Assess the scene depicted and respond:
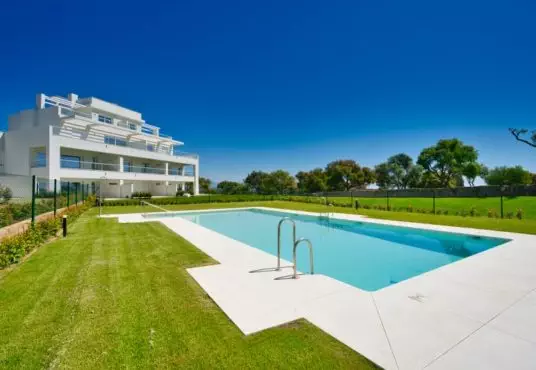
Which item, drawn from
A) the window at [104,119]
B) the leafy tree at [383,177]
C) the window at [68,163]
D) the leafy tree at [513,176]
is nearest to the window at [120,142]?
the window at [104,119]

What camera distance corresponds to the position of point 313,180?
54.8 metres

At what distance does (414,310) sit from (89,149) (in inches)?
1156

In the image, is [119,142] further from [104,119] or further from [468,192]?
[468,192]

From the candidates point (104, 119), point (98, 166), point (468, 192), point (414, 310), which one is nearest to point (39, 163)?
point (98, 166)

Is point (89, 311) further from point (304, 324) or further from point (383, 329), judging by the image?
point (383, 329)

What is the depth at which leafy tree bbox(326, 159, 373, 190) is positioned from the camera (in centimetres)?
5303

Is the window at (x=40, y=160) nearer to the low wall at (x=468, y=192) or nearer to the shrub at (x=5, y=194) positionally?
the shrub at (x=5, y=194)

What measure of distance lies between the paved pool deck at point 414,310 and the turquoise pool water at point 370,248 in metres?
1.29

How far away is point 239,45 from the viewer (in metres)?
16.1

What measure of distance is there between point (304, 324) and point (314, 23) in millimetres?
14450

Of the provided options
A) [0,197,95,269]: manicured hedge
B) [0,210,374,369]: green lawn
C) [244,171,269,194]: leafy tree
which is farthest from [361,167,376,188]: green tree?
[0,210,374,369]: green lawn

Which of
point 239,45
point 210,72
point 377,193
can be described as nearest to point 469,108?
point 377,193

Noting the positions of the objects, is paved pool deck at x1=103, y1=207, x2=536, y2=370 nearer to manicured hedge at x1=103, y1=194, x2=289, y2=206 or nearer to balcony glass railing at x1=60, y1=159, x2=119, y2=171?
manicured hedge at x1=103, y1=194, x2=289, y2=206

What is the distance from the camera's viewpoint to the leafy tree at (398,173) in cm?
5472
